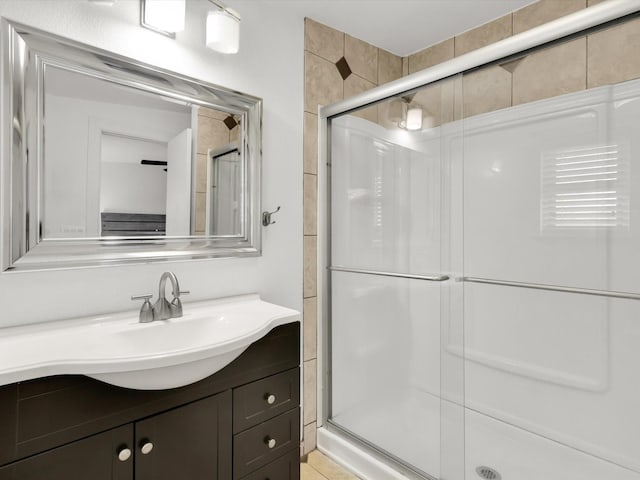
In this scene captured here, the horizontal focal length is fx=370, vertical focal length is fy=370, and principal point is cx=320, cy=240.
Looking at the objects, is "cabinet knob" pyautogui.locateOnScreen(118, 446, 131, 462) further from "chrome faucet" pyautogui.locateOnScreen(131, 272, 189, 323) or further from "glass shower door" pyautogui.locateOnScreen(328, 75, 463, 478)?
"glass shower door" pyautogui.locateOnScreen(328, 75, 463, 478)

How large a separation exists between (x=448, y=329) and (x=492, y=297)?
24 centimetres

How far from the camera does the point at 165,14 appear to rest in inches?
52.4

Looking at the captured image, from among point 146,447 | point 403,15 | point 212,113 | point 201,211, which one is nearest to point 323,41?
point 403,15

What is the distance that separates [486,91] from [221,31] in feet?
3.49

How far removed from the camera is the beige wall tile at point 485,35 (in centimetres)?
197

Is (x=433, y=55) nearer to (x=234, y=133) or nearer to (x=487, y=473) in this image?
(x=234, y=133)

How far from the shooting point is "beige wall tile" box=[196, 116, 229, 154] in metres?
1.57

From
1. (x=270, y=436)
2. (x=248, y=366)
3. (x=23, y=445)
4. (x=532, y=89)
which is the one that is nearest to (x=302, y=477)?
(x=270, y=436)

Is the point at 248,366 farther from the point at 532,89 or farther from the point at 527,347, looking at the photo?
the point at 532,89

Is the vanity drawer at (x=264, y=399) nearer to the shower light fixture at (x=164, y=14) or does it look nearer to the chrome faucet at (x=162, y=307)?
the chrome faucet at (x=162, y=307)

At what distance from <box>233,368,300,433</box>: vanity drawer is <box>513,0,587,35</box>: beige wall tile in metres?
2.02

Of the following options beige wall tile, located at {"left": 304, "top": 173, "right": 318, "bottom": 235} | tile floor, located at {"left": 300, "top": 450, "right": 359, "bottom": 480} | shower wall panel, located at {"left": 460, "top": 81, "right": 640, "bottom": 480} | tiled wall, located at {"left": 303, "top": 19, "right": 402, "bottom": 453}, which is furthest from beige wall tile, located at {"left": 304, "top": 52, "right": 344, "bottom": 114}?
tile floor, located at {"left": 300, "top": 450, "right": 359, "bottom": 480}

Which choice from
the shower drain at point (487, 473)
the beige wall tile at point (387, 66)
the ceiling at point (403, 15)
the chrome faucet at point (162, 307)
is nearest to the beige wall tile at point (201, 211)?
the chrome faucet at point (162, 307)

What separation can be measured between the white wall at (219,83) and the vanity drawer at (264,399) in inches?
18.6
